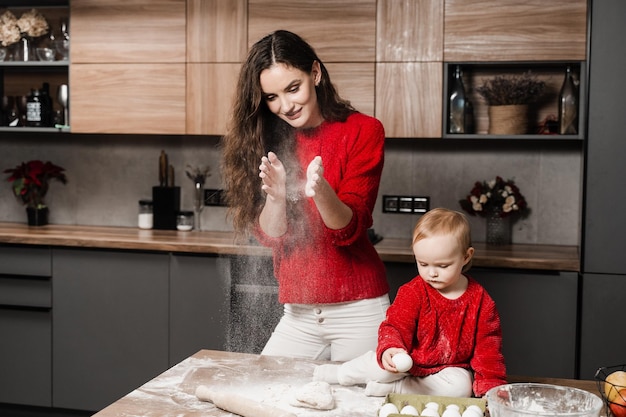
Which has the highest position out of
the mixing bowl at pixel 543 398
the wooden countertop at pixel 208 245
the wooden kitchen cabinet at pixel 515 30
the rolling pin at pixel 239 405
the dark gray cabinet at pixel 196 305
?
the wooden kitchen cabinet at pixel 515 30

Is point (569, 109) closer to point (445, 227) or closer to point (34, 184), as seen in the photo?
point (445, 227)

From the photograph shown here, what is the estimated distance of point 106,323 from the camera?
3.77 m

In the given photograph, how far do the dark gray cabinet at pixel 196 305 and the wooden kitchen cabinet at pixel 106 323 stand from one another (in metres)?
0.05

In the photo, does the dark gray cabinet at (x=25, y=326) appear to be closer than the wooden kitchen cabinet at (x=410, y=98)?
No

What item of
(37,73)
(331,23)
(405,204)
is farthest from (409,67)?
(37,73)

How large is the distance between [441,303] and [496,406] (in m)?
0.42

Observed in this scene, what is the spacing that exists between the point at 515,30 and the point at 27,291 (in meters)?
2.61

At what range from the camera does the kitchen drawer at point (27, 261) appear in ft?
12.5

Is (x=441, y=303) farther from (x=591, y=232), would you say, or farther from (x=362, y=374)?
(x=591, y=232)

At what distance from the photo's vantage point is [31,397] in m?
3.88

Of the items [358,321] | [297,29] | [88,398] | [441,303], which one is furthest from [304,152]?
[88,398]

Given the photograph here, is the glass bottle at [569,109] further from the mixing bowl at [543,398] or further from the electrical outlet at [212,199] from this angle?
the mixing bowl at [543,398]

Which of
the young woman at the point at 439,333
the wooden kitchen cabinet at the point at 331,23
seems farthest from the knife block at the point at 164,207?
the young woman at the point at 439,333

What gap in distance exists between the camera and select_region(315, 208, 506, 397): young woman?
67.7 inches
